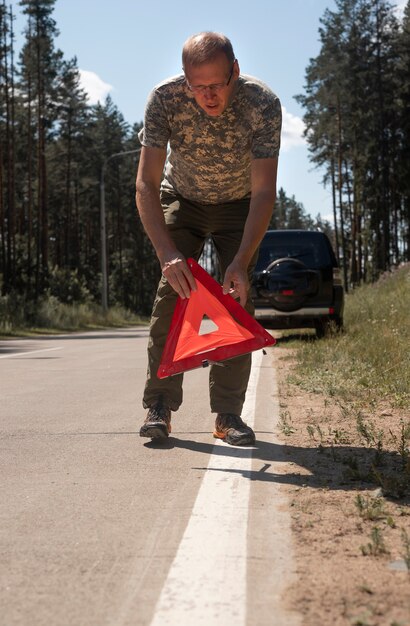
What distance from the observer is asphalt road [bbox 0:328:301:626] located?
269 centimetres

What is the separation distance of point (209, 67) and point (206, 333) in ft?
4.57

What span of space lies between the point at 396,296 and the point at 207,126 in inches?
499

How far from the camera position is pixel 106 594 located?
2779mm

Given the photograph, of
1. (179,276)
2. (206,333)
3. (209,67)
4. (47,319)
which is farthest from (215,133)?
(47,319)

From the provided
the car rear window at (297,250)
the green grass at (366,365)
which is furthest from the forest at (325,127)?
the green grass at (366,365)

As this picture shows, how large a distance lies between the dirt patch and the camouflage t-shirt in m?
1.56

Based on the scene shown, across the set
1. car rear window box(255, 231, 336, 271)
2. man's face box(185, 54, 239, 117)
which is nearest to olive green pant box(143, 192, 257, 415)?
man's face box(185, 54, 239, 117)

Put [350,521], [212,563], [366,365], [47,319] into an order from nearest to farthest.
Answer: [212,563], [350,521], [366,365], [47,319]

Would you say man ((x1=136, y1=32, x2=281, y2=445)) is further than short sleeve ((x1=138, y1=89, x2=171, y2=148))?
No

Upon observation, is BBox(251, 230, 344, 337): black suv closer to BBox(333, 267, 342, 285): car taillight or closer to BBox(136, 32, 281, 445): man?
BBox(333, 267, 342, 285): car taillight

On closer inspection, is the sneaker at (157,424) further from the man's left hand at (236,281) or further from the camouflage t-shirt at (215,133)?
the camouflage t-shirt at (215,133)

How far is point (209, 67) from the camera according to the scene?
15.2 ft

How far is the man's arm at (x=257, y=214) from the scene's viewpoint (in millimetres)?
4957

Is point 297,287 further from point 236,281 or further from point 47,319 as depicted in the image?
point 47,319
